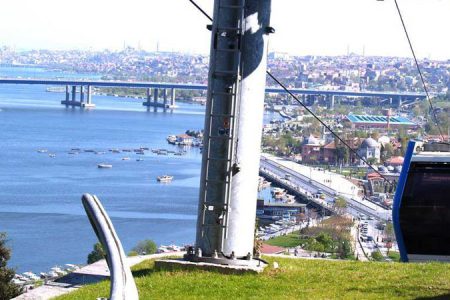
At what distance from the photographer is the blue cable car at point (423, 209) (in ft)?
15.4

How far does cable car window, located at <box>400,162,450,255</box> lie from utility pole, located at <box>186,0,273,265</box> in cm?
141

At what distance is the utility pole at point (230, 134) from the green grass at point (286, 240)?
1534 centimetres

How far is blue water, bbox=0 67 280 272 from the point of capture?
2034 cm

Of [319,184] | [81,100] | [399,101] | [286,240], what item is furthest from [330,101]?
[286,240]

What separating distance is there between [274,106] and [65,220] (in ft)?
159

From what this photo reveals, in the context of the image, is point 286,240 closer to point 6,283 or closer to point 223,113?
point 6,283

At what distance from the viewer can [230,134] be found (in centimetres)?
346

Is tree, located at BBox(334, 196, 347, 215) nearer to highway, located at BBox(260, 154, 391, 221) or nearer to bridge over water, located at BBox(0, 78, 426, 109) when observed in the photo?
highway, located at BBox(260, 154, 391, 221)

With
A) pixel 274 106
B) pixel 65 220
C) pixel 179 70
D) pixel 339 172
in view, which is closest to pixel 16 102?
pixel 274 106

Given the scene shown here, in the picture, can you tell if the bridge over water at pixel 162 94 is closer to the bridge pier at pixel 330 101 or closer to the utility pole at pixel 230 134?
the bridge pier at pixel 330 101

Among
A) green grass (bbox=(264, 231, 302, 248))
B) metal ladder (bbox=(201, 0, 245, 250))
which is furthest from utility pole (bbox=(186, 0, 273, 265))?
green grass (bbox=(264, 231, 302, 248))

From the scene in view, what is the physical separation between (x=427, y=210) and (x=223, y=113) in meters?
1.58

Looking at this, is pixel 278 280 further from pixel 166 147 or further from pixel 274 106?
pixel 274 106

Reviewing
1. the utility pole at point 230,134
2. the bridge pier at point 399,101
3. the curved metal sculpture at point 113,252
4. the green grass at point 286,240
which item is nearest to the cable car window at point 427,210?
the utility pole at point 230,134
